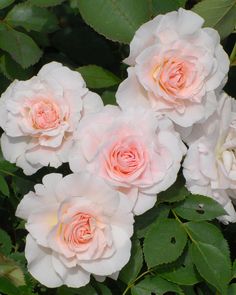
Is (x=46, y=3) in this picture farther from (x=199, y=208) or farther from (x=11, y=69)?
(x=199, y=208)

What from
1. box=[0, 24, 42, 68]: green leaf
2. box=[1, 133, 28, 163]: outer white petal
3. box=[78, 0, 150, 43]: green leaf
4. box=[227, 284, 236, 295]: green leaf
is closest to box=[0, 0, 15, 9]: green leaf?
box=[0, 24, 42, 68]: green leaf

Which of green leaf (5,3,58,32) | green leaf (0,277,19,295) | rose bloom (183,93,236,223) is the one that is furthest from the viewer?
green leaf (5,3,58,32)

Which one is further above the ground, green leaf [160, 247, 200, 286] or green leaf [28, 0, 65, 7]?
green leaf [28, 0, 65, 7]

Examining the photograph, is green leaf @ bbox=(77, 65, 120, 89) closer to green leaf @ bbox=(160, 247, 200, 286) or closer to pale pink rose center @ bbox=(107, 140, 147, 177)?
pale pink rose center @ bbox=(107, 140, 147, 177)

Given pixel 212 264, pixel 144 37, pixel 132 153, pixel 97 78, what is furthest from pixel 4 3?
pixel 212 264

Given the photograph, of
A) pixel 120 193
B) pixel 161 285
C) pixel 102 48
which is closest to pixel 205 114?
pixel 120 193
